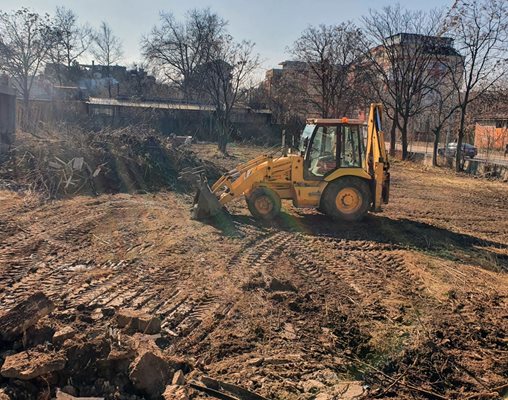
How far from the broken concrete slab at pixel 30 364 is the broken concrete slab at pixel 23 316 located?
0.39m

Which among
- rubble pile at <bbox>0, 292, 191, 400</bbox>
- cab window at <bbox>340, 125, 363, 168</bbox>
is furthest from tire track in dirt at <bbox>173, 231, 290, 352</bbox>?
cab window at <bbox>340, 125, 363, 168</bbox>

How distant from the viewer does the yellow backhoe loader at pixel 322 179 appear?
33.0 feet

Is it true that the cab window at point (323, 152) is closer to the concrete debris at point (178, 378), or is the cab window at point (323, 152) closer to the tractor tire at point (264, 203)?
the tractor tire at point (264, 203)

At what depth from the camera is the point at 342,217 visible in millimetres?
10328

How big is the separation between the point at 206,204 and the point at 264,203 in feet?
4.18

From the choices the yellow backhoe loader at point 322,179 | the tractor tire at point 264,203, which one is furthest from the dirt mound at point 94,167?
Answer: the tractor tire at point 264,203

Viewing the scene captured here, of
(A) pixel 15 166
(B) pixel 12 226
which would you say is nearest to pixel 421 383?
(B) pixel 12 226

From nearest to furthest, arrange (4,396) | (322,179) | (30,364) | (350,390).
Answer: (4,396)
(30,364)
(350,390)
(322,179)

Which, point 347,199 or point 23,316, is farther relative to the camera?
point 347,199

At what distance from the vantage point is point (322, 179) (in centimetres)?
1016

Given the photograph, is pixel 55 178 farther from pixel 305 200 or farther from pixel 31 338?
pixel 31 338

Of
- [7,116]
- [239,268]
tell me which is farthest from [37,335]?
[7,116]

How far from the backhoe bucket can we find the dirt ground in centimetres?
26

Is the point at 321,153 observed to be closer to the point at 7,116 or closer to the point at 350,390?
the point at 350,390
